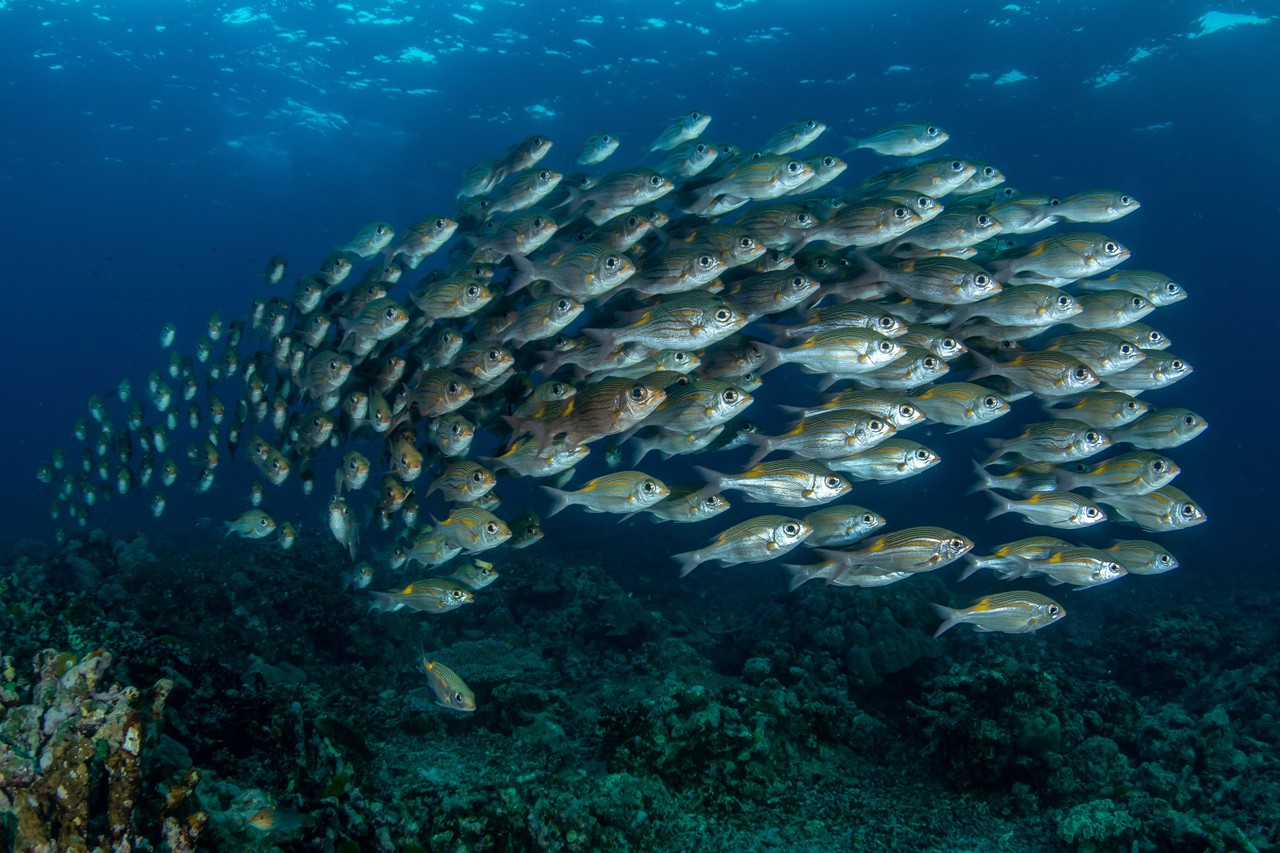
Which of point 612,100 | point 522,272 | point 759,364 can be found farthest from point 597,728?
point 612,100

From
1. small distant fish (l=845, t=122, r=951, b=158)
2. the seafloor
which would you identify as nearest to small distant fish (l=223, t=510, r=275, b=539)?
the seafloor

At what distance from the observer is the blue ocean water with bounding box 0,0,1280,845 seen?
963 inches

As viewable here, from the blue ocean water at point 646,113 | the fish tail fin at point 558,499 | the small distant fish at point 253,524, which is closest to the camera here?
the fish tail fin at point 558,499

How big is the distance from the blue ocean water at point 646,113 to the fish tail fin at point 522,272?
18.1 ft

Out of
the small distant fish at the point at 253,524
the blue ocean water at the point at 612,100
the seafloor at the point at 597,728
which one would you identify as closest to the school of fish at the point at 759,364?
the seafloor at the point at 597,728

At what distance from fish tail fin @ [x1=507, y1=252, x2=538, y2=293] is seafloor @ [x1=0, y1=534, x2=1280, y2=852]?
4.24 meters

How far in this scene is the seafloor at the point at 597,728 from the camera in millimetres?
3219

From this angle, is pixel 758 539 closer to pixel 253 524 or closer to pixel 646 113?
pixel 253 524

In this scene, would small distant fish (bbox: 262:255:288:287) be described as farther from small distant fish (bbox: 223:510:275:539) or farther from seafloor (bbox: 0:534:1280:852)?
seafloor (bbox: 0:534:1280:852)

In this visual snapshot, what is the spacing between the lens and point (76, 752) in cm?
266

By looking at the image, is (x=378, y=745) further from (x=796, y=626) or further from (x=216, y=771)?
(x=796, y=626)

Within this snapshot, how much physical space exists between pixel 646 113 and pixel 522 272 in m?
28.8

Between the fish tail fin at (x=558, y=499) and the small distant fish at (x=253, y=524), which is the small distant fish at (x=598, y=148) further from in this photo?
the small distant fish at (x=253, y=524)

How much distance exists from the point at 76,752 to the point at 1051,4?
1219 inches
